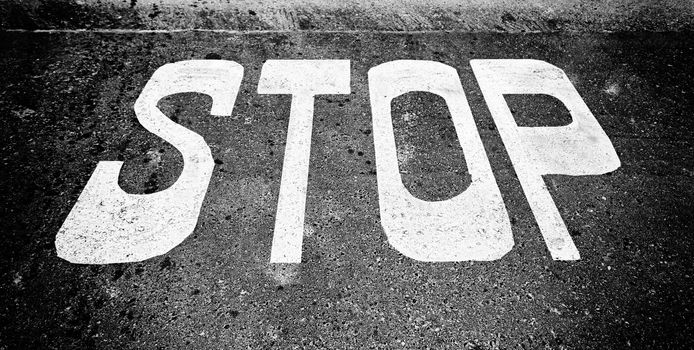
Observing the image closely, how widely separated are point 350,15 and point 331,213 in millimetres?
2191

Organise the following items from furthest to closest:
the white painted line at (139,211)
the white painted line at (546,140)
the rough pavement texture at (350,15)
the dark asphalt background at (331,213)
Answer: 1. the rough pavement texture at (350,15)
2. the white painted line at (546,140)
3. the white painted line at (139,211)
4. the dark asphalt background at (331,213)

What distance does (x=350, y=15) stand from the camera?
4047 millimetres

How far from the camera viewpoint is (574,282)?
231cm

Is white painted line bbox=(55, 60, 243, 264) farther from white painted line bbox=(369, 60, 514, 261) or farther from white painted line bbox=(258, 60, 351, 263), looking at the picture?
white painted line bbox=(369, 60, 514, 261)

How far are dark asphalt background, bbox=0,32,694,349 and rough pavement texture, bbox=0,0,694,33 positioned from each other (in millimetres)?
223

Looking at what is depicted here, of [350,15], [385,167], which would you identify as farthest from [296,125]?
[350,15]

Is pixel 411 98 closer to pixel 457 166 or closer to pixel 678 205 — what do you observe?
pixel 457 166

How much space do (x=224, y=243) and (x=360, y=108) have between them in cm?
138

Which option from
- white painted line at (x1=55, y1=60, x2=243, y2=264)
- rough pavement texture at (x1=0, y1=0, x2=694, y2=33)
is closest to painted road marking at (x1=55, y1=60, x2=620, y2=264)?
white painted line at (x1=55, y1=60, x2=243, y2=264)

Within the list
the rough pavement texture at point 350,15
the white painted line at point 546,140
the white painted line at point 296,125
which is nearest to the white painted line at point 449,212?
the white painted line at point 546,140

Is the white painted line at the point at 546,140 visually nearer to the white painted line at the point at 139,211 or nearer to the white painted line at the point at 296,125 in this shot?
the white painted line at the point at 296,125

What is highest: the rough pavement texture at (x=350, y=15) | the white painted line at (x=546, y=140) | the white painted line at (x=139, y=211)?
the rough pavement texture at (x=350, y=15)

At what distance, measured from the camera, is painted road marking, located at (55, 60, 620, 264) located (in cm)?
243

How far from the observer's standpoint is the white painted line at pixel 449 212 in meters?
2.42
